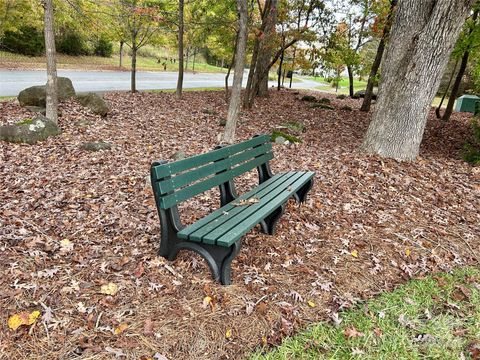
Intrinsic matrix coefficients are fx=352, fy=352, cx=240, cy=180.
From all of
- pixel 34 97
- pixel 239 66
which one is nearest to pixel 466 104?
pixel 239 66

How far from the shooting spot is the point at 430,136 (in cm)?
997

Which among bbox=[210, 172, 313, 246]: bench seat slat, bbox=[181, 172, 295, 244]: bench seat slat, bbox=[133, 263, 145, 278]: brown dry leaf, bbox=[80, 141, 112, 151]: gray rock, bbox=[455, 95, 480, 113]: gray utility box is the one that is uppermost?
bbox=[455, 95, 480, 113]: gray utility box

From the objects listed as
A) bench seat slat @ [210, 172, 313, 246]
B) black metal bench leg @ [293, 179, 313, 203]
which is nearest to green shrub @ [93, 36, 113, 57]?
black metal bench leg @ [293, 179, 313, 203]

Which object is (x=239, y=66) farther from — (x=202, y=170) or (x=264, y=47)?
(x=264, y=47)

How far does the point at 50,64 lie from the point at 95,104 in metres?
1.58

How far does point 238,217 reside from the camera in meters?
3.20

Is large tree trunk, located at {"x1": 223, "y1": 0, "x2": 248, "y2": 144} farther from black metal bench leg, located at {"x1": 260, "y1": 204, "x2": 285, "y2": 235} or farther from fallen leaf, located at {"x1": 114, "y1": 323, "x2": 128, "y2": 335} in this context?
fallen leaf, located at {"x1": 114, "y1": 323, "x2": 128, "y2": 335}

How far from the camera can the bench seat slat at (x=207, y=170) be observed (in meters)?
2.97

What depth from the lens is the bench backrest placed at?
2918 mm

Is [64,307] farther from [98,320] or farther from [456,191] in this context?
[456,191]

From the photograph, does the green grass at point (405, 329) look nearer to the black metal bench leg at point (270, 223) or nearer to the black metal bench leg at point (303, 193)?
the black metal bench leg at point (270, 223)

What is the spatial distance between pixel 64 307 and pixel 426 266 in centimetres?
350

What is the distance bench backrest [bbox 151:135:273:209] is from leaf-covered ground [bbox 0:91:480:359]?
2.21 feet

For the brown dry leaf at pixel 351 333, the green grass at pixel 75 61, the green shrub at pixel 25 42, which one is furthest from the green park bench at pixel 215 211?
the green shrub at pixel 25 42
